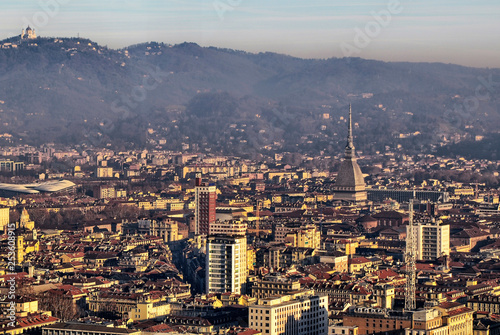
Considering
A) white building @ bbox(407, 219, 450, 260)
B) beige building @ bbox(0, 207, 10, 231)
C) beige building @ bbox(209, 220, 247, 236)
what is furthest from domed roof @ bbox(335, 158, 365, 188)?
beige building @ bbox(209, 220, 247, 236)

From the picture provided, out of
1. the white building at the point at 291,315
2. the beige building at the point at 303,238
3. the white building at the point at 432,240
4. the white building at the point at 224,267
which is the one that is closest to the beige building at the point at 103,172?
the beige building at the point at 303,238

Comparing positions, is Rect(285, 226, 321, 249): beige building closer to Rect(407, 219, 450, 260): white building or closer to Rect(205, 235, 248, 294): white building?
Rect(407, 219, 450, 260): white building

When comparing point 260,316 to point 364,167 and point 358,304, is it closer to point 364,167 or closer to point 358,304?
point 358,304

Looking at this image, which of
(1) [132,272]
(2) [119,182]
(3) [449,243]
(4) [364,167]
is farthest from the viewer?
(4) [364,167]

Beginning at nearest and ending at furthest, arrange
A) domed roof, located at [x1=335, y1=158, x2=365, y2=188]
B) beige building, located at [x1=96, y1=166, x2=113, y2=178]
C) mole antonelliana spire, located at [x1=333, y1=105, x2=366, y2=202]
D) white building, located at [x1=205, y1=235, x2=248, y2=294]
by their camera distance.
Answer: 1. white building, located at [x1=205, y1=235, x2=248, y2=294]
2. mole antonelliana spire, located at [x1=333, y1=105, x2=366, y2=202]
3. domed roof, located at [x1=335, y1=158, x2=365, y2=188]
4. beige building, located at [x1=96, y1=166, x2=113, y2=178]

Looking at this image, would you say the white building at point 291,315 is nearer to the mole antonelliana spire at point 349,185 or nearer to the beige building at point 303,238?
the beige building at point 303,238

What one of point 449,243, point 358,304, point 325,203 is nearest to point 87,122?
point 325,203
